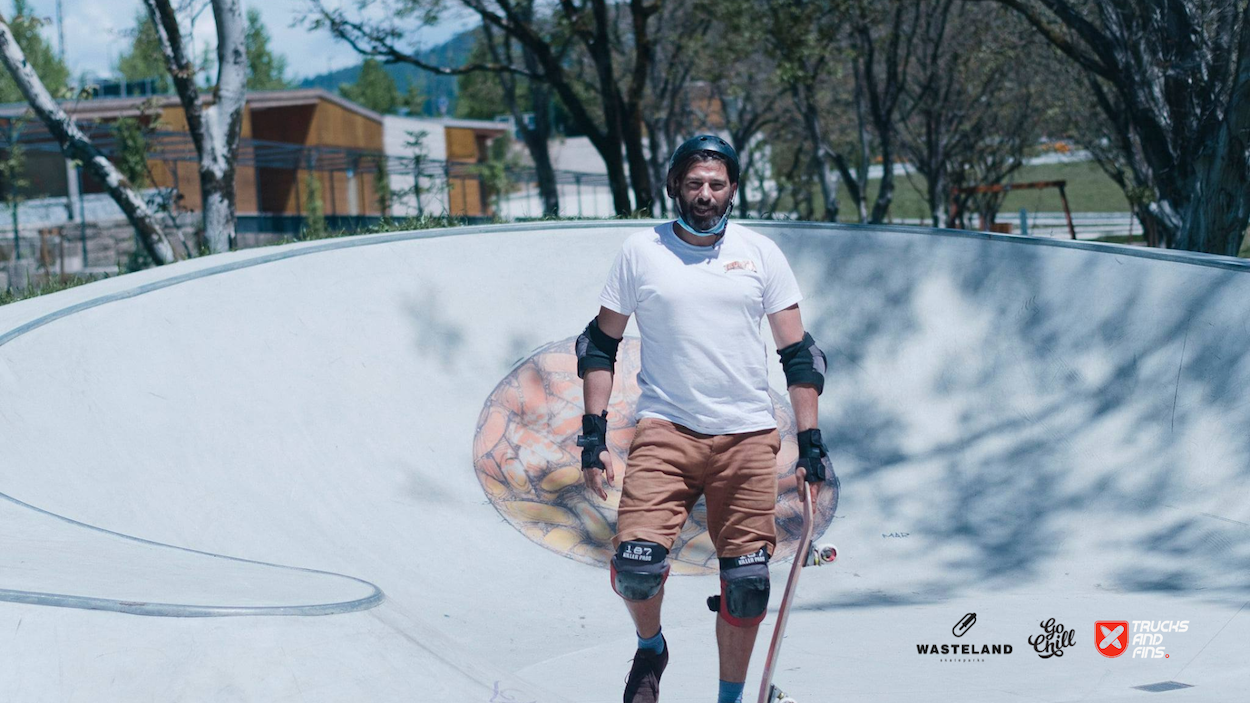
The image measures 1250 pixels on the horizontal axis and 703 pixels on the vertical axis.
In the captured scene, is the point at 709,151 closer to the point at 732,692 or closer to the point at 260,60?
the point at 732,692

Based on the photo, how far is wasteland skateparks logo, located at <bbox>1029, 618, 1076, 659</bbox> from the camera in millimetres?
4427

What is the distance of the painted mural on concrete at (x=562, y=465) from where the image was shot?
19.9ft

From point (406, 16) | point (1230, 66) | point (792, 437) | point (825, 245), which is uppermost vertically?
point (406, 16)

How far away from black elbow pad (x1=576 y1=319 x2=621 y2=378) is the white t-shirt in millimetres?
162

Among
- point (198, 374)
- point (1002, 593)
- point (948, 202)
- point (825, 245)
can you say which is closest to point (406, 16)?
point (825, 245)

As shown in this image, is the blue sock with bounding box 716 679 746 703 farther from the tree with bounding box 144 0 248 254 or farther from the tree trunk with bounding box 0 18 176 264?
the tree trunk with bounding box 0 18 176 264

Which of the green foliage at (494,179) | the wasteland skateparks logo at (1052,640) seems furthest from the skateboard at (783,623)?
the green foliage at (494,179)

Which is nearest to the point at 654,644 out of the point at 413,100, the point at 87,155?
the point at 87,155

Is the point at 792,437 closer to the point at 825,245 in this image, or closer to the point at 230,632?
the point at 825,245

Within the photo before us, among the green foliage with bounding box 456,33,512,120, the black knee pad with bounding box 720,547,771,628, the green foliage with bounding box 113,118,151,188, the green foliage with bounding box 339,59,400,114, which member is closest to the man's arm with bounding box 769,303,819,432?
the black knee pad with bounding box 720,547,771,628

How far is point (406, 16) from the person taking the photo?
19.2 meters

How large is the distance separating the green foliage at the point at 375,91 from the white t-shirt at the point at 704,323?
338ft

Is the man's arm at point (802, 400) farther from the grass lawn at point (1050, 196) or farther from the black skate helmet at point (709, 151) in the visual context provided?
the grass lawn at point (1050, 196)

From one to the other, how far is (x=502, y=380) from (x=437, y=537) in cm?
166
